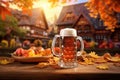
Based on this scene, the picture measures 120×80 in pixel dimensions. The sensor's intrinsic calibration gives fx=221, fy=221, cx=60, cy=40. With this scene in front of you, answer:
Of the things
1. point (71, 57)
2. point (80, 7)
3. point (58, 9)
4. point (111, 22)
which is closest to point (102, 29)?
point (111, 22)

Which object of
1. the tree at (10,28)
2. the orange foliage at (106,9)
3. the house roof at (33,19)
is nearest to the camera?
the orange foliage at (106,9)

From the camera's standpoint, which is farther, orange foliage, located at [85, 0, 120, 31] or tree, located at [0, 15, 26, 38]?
tree, located at [0, 15, 26, 38]

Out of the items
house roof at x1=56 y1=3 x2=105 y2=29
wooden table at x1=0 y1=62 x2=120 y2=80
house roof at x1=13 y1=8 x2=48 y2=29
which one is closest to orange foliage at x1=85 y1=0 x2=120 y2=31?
house roof at x1=56 y1=3 x2=105 y2=29

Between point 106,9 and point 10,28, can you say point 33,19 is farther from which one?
point 106,9

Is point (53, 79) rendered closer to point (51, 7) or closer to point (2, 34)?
point (51, 7)

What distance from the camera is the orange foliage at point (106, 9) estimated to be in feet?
19.0

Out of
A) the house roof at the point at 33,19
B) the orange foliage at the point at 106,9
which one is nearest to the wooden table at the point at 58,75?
the orange foliage at the point at 106,9

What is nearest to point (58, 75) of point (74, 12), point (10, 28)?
point (74, 12)

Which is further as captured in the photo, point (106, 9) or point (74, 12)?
point (74, 12)

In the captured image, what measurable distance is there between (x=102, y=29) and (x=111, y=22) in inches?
14.4

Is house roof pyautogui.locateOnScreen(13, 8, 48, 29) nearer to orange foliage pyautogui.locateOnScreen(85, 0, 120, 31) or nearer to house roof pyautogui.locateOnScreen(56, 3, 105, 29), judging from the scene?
house roof pyautogui.locateOnScreen(56, 3, 105, 29)

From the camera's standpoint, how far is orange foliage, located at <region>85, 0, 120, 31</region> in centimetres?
578

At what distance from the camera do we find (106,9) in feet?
20.3

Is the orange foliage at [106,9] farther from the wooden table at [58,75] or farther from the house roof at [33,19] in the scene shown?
the wooden table at [58,75]
